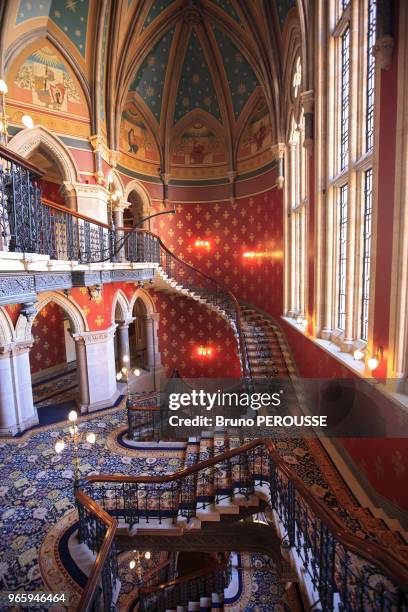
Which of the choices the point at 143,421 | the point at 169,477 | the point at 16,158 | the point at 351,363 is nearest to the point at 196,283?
the point at 143,421

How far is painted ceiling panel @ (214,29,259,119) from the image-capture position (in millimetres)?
10969

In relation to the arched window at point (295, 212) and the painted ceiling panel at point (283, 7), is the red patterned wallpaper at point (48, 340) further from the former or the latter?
the painted ceiling panel at point (283, 7)

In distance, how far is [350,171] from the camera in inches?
216

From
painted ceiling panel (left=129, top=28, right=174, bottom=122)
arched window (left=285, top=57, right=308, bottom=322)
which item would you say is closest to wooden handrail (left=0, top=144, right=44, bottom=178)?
arched window (left=285, top=57, right=308, bottom=322)

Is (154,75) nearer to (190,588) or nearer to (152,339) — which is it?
(152,339)

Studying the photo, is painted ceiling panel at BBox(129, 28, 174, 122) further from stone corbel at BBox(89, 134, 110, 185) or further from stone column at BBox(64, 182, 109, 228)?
stone column at BBox(64, 182, 109, 228)

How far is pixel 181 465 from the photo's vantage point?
677 cm

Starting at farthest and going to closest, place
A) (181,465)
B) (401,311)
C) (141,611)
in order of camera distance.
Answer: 1. (181,465)
2. (141,611)
3. (401,311)

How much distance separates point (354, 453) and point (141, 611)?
5454 mm

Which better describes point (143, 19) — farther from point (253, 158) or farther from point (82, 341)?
point (82, 341)

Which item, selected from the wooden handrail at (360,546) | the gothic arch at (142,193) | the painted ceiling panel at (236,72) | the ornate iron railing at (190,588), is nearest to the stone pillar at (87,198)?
the gothic arch at (142,193)

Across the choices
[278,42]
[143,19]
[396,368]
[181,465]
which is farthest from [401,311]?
[143,19]

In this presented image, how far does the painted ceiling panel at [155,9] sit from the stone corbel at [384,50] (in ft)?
30.5

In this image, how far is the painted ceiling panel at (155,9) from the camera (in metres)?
9.77
